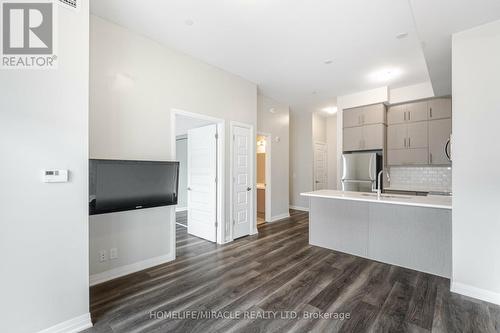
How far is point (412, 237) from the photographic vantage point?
9.98 ft

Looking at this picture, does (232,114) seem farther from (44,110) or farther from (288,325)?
(288,325)

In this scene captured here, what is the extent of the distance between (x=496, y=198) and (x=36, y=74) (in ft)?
14.0

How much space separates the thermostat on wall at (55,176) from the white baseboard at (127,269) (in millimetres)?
1420

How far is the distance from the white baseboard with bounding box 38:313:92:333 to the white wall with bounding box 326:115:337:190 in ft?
22.7

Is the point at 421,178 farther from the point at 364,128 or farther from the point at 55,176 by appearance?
the point at 55,176

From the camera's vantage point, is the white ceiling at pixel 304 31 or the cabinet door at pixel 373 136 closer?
the white ceiling at pixel 304 31

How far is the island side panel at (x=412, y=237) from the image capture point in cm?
283

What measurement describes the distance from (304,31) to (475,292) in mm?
3506

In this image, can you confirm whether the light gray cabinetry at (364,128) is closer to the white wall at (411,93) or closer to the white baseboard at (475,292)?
the white wall at (411,93)

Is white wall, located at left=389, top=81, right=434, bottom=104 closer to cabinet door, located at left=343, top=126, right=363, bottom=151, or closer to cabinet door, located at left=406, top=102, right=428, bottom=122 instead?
cabinet door, located at left=406, top=102, right=428, bottom=122

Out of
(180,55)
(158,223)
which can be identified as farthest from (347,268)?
(180,55)

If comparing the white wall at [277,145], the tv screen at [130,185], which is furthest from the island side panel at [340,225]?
the tv screen at [130,185]

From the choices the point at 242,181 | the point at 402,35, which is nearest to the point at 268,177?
the point at 242,181

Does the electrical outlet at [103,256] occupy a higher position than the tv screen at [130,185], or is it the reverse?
the tv screen at [130,185]
